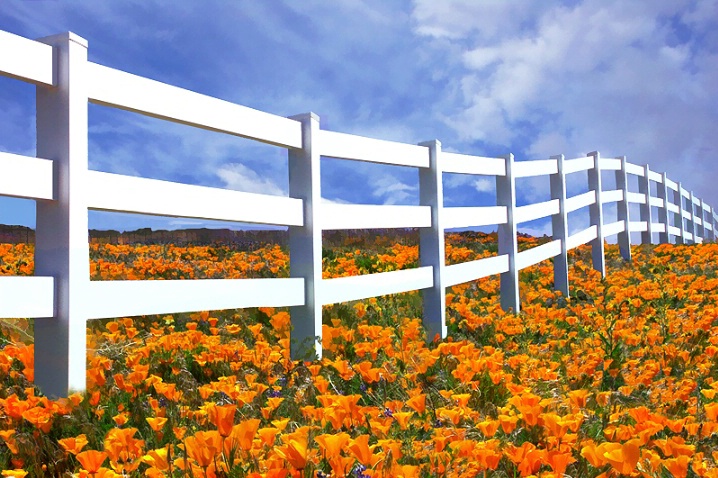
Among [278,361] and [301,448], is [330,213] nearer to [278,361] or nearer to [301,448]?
[278,361]

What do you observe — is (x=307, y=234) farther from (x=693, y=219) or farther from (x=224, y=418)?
(x=693, y=219)

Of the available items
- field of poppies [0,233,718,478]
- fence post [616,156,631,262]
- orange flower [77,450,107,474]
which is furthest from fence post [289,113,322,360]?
fence post [616,156,631,262]

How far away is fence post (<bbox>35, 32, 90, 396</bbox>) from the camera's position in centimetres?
382

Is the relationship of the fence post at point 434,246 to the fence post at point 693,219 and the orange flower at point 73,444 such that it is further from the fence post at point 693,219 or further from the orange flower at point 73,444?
the fence post at point 693,219

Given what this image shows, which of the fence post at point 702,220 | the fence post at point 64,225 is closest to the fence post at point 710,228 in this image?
the fence post at point 702,220

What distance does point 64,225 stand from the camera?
3844mm

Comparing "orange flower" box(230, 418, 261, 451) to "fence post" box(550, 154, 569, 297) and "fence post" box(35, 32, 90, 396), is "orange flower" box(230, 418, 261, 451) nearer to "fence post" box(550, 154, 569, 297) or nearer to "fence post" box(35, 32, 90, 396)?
"fence post" box(35, 32, 90, 396)

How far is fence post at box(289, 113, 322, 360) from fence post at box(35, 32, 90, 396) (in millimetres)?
1967

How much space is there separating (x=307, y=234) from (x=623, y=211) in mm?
11998

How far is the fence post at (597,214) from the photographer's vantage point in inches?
538

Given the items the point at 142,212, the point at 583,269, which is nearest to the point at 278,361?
the point at 142,212

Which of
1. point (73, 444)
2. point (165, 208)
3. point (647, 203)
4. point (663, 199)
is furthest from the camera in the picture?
point (663, 199)

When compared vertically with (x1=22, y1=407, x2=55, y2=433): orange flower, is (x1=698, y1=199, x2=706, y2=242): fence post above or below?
above

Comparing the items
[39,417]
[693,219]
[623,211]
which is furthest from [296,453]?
[693,219]
